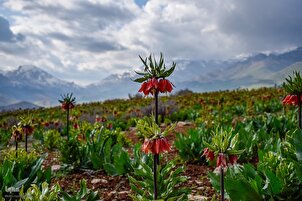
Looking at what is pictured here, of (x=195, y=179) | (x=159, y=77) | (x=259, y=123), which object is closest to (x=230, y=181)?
(x=159, y=77)

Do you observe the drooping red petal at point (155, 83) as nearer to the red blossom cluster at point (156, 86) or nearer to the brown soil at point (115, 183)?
the red blossom cluster at point (156, 86)

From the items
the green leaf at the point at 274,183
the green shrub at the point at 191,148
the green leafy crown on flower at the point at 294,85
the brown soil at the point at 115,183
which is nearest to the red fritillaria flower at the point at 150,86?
the green leaf at the point at 274,183

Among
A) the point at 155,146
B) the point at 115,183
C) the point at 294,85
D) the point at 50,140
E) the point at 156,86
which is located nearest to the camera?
the point at 155,146

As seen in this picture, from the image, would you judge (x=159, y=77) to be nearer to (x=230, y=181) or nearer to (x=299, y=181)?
(x=230, y=181)

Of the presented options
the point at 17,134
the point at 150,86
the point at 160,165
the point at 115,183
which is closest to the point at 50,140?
the point at 17,134

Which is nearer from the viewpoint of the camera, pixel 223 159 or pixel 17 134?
pixel 223 159

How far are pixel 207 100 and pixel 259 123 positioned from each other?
11.7m

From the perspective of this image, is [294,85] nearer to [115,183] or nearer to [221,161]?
[221,161]

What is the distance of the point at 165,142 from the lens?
3.28 m

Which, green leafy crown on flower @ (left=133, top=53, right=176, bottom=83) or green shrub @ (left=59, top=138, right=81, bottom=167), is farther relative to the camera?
green shrub @ (left=59, top=138, right=81, bottom=167)

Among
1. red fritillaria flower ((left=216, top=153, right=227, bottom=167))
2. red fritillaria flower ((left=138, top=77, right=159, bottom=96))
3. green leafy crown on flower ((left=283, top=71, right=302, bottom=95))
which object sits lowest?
red fritillaria flower ((left=216, top=153, right=227, bottom=167))

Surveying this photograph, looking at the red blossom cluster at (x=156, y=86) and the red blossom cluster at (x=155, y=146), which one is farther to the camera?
the red blossom cluster at (x=156, y=86)

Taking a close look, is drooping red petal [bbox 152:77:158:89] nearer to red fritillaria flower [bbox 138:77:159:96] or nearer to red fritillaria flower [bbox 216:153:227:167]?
red fritillaria flower [bbox 138:77:159:96]

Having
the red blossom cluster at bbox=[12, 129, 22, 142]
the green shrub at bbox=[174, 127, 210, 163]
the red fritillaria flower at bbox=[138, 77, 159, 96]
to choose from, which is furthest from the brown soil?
the red fritillaria flower at bbox=[138, 77, 159, 96]
